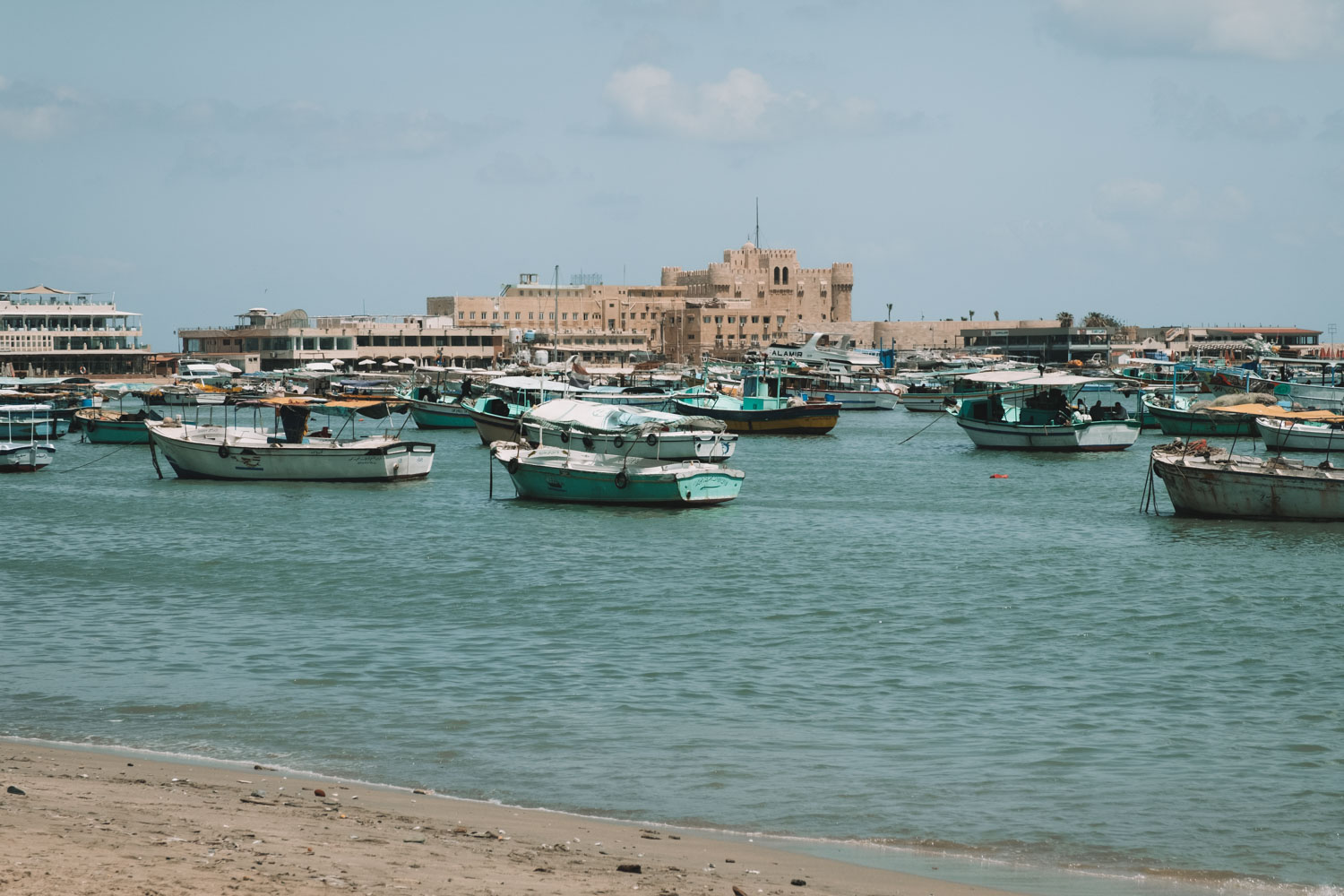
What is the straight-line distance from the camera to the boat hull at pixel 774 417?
→ 66625 millimetres

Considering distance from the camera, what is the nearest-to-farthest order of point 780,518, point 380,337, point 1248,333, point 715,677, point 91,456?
point 715,677 < point 780,518 < point 91,456 < point 380,337 < point 1248,333

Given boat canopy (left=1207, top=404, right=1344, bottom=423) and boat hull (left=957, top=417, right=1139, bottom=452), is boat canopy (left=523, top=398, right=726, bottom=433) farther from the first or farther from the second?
boat hull (left=957, top=417, right=1139, bottom=452)

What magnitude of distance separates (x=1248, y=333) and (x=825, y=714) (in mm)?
186244

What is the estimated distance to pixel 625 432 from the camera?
3850cm

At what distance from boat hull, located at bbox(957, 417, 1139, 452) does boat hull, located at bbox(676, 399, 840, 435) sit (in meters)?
12.0

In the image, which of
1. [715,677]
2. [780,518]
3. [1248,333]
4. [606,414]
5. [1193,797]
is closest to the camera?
[1193,797]

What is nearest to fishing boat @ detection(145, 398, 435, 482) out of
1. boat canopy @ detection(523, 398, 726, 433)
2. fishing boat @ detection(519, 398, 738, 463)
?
fishing boat @ detection(519, 398, 738, 463)

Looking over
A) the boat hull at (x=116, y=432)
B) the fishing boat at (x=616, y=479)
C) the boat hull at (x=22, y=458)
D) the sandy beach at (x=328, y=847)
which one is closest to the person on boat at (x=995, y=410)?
the fishing boat at (x=616, y=479)

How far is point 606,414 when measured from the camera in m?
39.2

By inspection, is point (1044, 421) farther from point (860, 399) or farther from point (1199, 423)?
point (860, 399)

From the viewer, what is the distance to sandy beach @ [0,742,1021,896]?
8.74 m

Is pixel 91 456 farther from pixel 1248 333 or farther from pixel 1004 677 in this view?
pixel 1248 333

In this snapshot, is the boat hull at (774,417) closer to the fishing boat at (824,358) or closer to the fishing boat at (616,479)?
the fishing boat at (616,479)

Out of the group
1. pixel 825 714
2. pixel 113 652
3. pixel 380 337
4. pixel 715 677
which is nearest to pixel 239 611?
pixel 113 652
